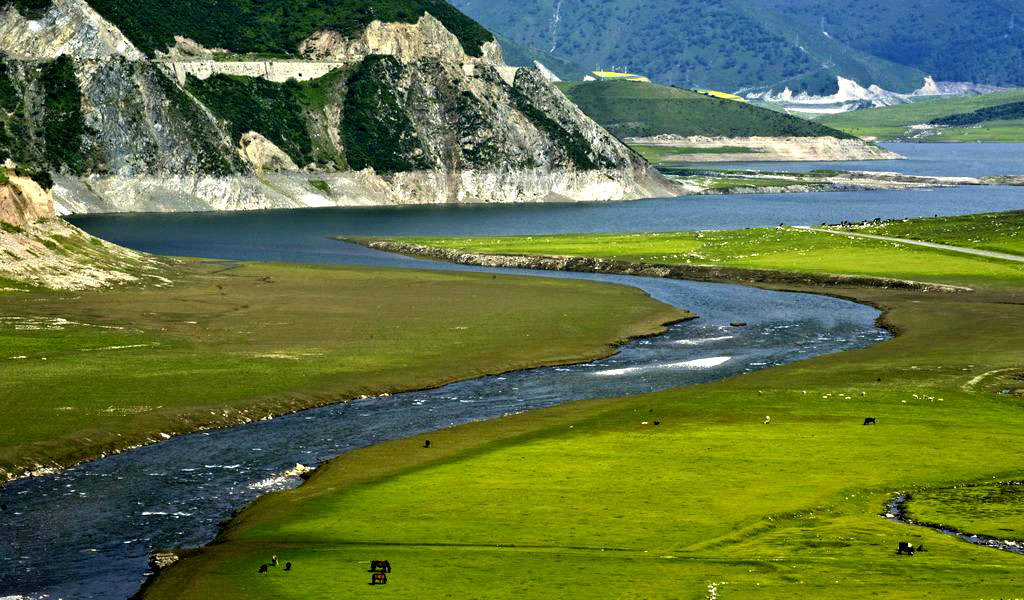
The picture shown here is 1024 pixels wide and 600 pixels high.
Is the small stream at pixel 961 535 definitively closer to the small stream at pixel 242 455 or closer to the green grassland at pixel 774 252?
the small stream at pixel 242 455

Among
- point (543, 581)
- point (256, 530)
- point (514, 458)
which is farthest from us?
point (514, 458)

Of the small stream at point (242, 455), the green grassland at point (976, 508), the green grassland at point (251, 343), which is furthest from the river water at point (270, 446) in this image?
the green grassland at point (976, 508)

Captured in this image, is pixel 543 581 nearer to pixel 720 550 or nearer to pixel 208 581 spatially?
pixel 720 550

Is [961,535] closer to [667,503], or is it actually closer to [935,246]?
[667,503]

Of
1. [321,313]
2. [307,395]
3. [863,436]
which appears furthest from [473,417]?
[321,313]

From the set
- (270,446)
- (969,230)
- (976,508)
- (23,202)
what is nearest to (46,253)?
(23,202)
